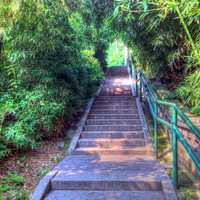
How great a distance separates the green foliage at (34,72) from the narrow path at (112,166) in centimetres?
75

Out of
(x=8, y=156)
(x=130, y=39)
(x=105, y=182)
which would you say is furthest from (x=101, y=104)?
(x=105, y=182)

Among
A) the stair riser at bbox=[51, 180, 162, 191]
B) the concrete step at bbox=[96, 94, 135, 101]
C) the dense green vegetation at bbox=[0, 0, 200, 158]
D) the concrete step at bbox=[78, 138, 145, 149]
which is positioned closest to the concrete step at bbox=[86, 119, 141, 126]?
the dense green vegetation at bbox=[0, 0, 200, 158]

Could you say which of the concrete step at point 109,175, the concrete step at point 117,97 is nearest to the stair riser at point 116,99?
the concrete step at point 117,97

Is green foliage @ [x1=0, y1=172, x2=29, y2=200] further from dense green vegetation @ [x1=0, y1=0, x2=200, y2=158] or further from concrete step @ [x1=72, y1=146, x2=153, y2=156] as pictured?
concrete step @ [x1=72, y1=146, x2=153, y2=156]

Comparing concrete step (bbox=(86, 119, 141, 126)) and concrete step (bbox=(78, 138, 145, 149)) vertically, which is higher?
concrete step (bbox=(86, 119, 141, 126))

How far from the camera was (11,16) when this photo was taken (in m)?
4.09

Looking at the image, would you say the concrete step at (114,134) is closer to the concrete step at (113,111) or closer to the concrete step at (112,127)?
the concrete step at (112,127)

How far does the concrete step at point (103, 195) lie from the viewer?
8.78 feet

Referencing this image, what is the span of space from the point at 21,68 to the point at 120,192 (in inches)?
113

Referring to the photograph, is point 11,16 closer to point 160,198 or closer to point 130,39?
point 130,39

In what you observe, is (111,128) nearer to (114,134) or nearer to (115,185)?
(114,134)

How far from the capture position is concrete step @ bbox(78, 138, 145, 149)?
183 inches

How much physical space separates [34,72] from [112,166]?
2.20m

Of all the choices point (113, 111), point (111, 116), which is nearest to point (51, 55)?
point (111, 116)
